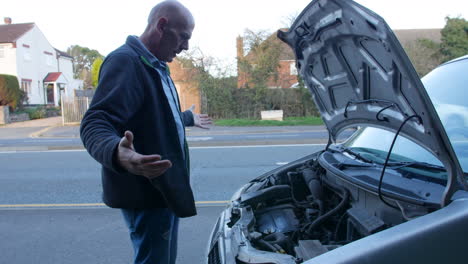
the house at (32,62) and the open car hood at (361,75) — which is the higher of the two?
the house at (32,62)

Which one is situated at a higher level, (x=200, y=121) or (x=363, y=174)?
(x=200, y=121)

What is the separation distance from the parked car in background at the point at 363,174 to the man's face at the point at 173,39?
31.2 inches

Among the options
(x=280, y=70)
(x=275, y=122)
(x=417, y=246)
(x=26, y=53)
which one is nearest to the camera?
(x=417, y=246)

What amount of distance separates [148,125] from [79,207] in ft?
13.2

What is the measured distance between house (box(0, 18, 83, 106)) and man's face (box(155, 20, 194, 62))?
29.0 meters

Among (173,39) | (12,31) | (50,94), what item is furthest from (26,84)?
(173,39)

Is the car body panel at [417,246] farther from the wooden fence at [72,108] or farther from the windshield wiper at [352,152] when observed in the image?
the wooden fence at [72,108]

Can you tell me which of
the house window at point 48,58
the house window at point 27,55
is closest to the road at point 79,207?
the house window at point 27,55

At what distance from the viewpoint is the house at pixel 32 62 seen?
1150 inches

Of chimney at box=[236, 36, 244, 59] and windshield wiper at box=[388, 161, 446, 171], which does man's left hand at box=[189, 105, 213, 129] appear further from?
chimney at box=[236, 36, 244, 59]

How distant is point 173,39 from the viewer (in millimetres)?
2148

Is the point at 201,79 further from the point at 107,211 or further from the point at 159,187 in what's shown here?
the point at 159,187

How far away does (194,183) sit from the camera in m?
6.65

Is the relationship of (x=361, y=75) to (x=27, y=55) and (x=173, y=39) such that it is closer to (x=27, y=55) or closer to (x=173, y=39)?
(x=173, y=39)
